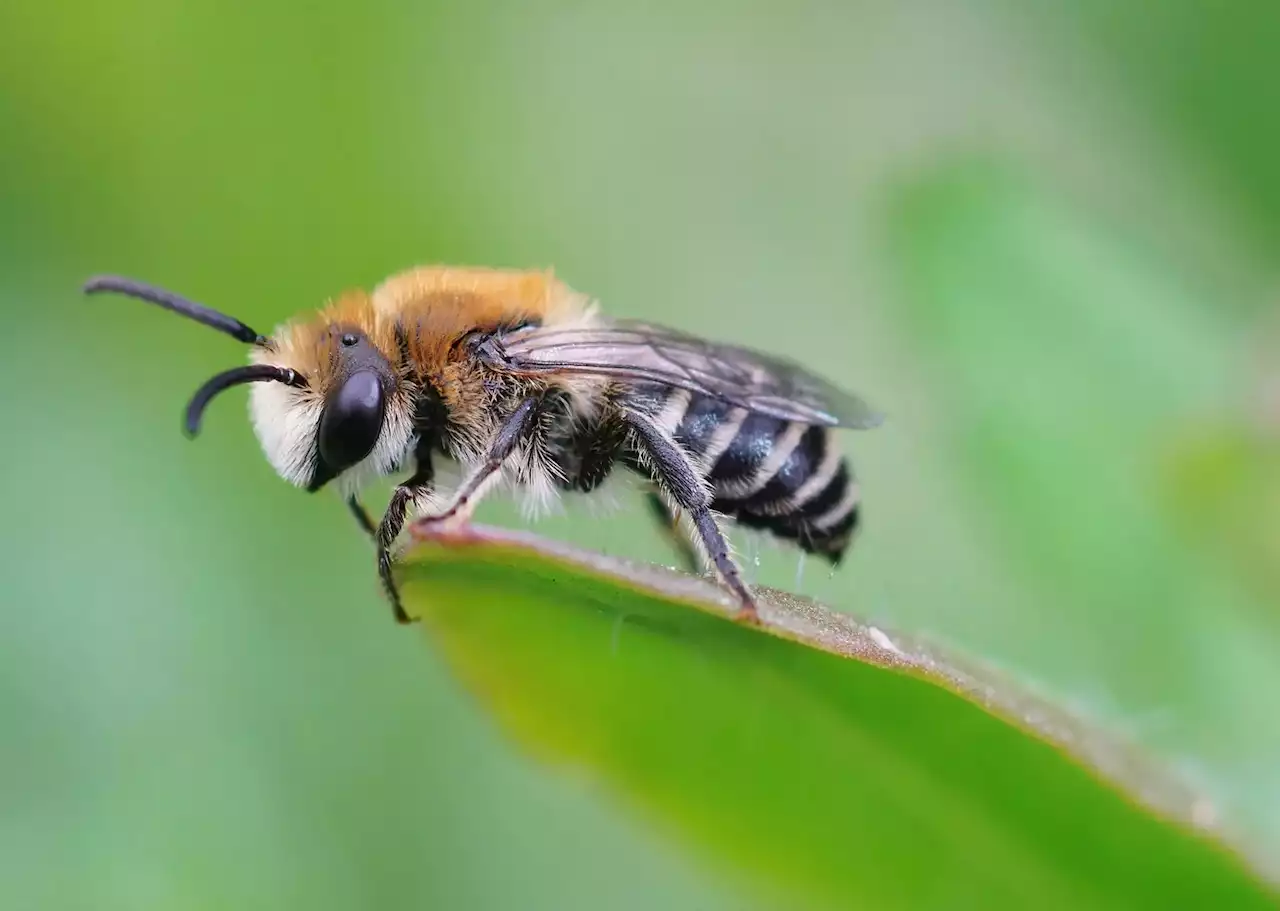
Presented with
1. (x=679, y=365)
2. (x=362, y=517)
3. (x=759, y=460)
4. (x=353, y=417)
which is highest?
(x=679, y=365)

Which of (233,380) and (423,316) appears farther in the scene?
(423,316)

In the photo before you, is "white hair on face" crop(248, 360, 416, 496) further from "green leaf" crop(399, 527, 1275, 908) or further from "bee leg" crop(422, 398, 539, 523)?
"green leaf" crop(399, 527, 1275, 908)

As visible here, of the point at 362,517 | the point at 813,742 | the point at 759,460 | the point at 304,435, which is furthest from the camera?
the point at 362,517

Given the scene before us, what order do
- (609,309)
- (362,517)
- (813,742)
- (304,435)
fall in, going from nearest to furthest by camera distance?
(813,742)
(304,435)
(362,517)
(609,309)

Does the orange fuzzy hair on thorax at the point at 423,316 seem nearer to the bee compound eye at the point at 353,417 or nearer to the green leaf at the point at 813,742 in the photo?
the bee compound eye at the point at 353,417

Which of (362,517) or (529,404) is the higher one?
(529,404)

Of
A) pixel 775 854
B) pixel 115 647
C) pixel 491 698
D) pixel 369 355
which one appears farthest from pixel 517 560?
pixel 115 647

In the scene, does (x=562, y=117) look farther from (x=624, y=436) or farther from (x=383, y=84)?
(x=624, y=436)

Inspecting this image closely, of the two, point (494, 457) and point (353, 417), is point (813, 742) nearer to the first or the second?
point (494, 457)

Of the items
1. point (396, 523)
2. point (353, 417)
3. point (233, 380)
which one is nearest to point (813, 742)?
point (396, 523)
